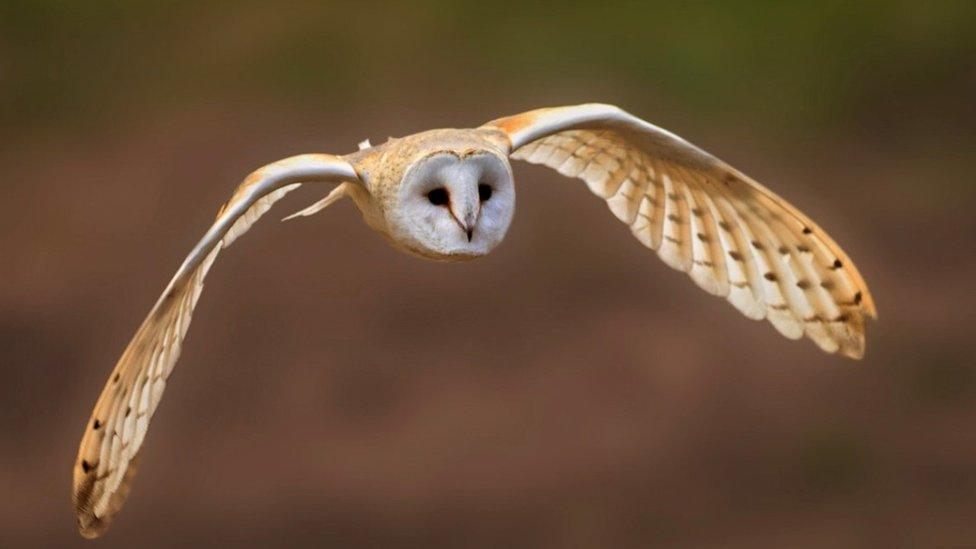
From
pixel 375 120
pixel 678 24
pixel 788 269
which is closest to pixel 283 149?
pixel 375 120

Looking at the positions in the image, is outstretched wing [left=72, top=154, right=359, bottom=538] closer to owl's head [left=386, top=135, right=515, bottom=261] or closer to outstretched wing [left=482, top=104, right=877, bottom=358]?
owl's head [left=386, top=135, right=515, bottom=261]

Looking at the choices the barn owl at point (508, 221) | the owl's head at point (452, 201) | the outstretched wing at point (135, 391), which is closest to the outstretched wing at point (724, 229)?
the barn owl at point (508, 221)

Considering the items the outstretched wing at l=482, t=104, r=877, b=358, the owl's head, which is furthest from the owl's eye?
the outstretched wing at l=482, t=104, r=877, b=358

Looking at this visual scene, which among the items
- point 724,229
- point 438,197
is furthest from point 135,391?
point 724,229

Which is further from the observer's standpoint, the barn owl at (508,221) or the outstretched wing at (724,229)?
the outstretched wing at (724,229)

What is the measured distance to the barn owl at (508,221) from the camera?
1582 mm

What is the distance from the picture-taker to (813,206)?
10.6ft

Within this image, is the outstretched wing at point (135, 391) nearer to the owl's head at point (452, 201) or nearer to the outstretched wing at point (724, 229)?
the owl's head at point (452, 201)

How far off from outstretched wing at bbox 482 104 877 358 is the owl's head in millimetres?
313

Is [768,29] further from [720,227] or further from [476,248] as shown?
[476,248]

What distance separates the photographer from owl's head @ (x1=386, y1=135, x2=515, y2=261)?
1.58 m

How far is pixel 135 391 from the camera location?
1.59 meters

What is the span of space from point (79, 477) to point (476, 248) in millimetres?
404

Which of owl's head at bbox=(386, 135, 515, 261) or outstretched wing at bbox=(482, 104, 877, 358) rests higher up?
outstretched wing at bbox=(482, 104, 877, 358)
